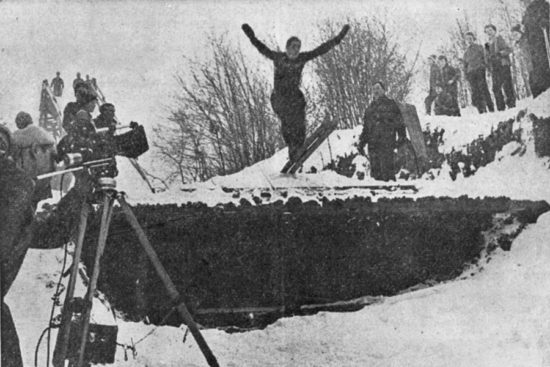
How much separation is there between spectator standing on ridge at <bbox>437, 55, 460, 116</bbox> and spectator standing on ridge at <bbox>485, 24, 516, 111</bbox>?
5.73ft

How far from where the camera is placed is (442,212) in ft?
21.5

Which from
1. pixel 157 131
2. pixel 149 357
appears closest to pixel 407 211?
pixel 149 357

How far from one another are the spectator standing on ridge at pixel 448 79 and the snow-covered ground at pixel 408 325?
21.9ft

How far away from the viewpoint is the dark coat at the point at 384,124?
27.8 ft

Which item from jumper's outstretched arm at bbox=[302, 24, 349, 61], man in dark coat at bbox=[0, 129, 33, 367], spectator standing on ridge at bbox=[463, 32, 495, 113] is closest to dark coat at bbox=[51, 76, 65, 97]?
jumper's outstretched arm at bbox=[302, 24, 349, 61]

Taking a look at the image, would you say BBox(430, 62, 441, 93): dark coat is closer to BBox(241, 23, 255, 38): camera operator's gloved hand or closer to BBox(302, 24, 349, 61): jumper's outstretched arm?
BBox(302, 24, 349, 61): jumper's outstretched arm

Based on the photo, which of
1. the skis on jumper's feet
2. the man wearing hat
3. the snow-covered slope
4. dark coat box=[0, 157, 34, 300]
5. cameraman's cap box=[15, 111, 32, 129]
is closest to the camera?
dark coat box=[0, 157, 34, 300]

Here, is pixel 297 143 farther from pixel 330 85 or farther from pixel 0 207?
pixel 330 85

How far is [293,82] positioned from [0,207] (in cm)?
517

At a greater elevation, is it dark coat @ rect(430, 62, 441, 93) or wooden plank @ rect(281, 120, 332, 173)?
dark coat @ rect(430, 62, 441, 93)

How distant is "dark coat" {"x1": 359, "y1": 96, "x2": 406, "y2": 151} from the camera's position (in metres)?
8.48

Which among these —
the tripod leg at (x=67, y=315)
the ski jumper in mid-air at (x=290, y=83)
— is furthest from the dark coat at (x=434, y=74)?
the tripod leg at (x=67, y=315)

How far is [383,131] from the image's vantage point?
849cm

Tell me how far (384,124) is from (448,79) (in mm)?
5699
